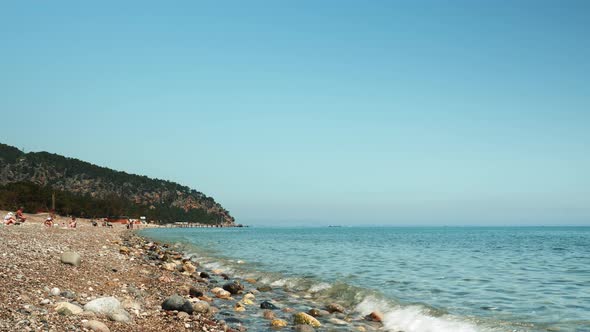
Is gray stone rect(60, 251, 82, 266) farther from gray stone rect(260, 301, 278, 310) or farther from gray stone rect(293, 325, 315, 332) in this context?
gray stone rect(293, 325, 315, 332)

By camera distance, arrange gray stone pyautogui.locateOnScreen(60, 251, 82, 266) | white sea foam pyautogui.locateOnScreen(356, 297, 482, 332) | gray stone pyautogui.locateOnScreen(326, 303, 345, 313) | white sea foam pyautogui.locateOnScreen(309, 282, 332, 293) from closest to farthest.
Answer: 1. white sea foam pyautogui.locateOnScreen(356, 297, 482, 332)
2. gray stone pyautogui.locateOnScreen(326, 303, 345, 313)
3. gray stone pyautogui.locateOnScreen(60, 251, 82, 266)
4. white sea foam pyautogui.locateOnScreen(309, 282, 332, 293)

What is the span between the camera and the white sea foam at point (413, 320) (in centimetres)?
1193

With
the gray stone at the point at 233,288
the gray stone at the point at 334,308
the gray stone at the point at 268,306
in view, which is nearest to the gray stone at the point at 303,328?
the gray stone at the point at 268,306

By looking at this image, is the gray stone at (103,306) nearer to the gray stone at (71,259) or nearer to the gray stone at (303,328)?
the gray stone at (303,328)

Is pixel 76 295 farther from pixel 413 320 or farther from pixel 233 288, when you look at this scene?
pixel 413 320

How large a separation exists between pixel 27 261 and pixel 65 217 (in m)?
97.8

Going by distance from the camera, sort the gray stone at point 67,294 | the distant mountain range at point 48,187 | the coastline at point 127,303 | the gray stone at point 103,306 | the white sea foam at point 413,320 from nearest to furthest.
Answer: the coastline at point 127,303 < the gray stone at point 103,306 < the gray stone at point 67,294 < the white sea foam at point 413,320 < the distant mountain range at point 48,187

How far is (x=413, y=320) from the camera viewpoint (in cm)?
1288

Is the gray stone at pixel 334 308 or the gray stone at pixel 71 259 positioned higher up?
the gray stone at pixel 71 259

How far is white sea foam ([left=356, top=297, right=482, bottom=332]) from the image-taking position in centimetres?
1193

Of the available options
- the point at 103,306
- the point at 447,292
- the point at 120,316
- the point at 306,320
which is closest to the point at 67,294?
the point at 103,306

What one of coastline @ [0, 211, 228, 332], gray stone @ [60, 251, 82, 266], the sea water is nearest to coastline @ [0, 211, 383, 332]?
coastline @ [0, 211, 228, 332]

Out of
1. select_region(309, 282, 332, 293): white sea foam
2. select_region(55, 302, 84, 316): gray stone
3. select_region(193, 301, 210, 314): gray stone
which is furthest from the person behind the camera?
select_region(309, 282, 332, 293): white sea foam

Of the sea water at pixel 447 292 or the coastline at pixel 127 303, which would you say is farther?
the sea water at pixel 447 292
